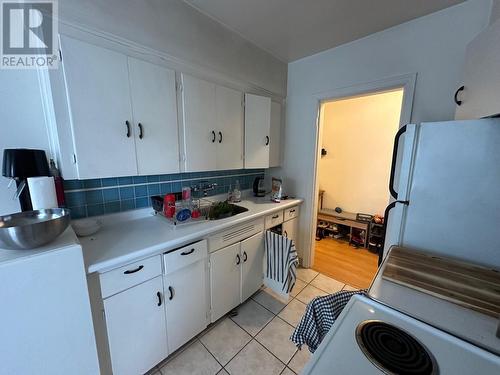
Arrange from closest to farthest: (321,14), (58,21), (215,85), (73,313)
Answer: (73,313) → (58,21) → (321,14) → (215,85)

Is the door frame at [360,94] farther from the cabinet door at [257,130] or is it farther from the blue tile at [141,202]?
the blue tile at [141,202]

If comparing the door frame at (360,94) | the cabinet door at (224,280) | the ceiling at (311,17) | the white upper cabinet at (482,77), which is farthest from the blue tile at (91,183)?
the white upper cabinet at (482,77)

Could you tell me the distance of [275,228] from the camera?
2189 mm

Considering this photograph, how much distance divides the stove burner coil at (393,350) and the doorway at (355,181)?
Result: 193 cm

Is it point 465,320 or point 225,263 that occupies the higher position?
point 465,320

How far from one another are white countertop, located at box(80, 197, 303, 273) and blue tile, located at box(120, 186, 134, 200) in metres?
0.17

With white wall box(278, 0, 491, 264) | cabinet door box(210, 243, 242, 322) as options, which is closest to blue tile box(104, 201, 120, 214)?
cabinet door box(210, 243, 242, 322)

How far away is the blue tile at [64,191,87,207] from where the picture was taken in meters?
1.31

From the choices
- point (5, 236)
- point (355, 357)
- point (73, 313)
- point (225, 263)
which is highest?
point (5, 236)

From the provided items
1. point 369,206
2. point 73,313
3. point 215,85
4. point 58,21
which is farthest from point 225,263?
point 369,206

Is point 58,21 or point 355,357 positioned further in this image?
point 58,21

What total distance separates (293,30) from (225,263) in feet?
6.97

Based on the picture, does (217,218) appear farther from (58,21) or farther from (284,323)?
(58,21)

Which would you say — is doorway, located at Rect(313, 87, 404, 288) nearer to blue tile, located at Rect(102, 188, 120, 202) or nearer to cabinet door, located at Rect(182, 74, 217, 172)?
cabinet door, located at Rect(182, 74, 217, 172)
